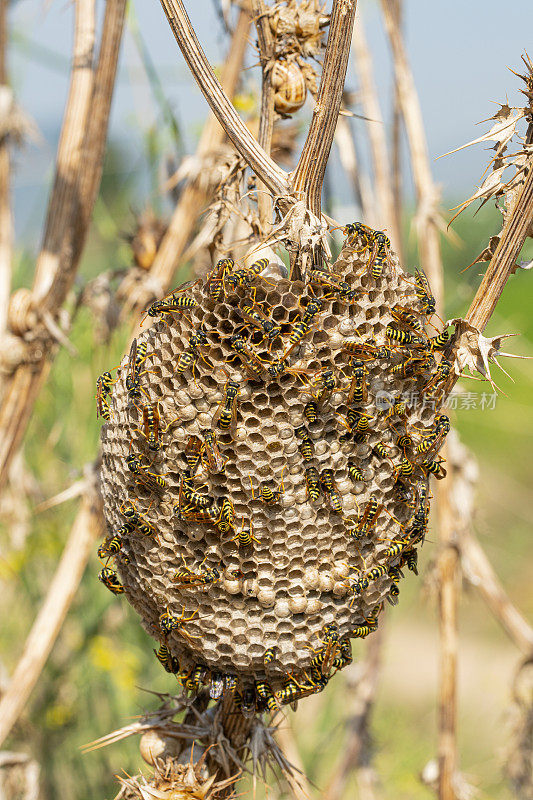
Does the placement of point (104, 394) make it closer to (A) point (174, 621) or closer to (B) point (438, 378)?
(A) point (174, 621)

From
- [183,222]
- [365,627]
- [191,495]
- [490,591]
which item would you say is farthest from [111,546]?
[490,591]

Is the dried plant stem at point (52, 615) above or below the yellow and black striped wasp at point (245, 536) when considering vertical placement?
below

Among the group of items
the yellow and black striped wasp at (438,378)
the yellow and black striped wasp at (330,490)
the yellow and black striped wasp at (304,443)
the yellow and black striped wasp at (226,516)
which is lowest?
the yellow and black striped wasp at (226,516)

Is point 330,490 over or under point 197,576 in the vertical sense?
over

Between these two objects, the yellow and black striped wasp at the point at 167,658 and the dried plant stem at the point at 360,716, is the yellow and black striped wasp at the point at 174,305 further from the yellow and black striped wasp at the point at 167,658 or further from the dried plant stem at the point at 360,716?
the dried plant stem at the point at 360,716

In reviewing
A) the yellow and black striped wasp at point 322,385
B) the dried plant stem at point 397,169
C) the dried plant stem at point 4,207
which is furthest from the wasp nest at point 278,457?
the dried plant stem at point 397,169

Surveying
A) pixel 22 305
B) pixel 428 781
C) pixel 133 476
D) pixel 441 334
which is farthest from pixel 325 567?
pixel 428 781

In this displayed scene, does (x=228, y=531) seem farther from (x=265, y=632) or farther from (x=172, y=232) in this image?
(x=172, y=232)

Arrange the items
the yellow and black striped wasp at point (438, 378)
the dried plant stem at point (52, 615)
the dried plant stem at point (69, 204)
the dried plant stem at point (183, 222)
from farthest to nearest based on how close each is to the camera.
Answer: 1. the dried plant stem at point (183, 222)
2. the dried plant stem at point (52, 615)
3. the dried plant stem at point (69, 204)
4. the yellow and black striped wasp at point (438, 378)
